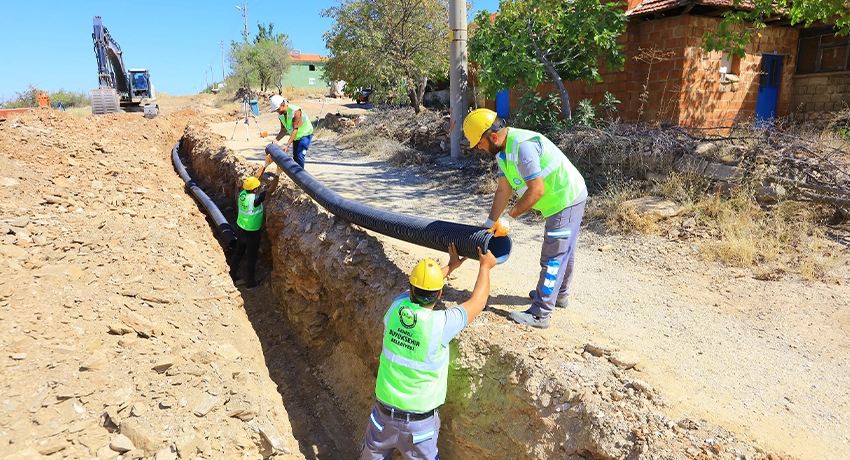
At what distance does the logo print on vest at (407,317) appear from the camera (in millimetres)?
2746

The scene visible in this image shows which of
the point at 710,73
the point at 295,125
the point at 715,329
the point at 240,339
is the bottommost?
the point at 240,339

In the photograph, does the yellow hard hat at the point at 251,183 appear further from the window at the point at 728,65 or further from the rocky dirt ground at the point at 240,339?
the window at the point at 728,65

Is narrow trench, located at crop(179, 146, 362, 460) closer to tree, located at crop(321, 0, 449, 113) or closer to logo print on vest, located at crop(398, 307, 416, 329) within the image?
logo print on vest, located at crop(398, 307, 416, 329)

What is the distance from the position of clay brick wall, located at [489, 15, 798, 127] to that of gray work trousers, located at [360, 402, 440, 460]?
307 inches

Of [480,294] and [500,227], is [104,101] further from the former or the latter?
[480,294]

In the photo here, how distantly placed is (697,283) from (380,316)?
3.01 meters

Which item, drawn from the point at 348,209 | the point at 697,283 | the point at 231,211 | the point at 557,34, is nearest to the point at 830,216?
the point at 697,283

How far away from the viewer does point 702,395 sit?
117 inches

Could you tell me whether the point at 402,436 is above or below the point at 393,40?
below

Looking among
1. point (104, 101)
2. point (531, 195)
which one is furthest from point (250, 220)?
point (104, 101)

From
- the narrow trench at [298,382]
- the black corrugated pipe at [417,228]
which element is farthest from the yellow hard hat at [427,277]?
the narrow trench at [298,382]

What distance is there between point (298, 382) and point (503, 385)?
320 cm

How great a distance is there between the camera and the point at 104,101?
1708 cm

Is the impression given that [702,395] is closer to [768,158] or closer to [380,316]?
[380,316]
